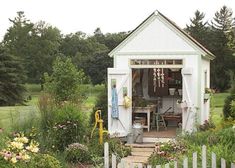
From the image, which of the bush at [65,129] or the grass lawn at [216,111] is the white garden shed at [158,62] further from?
the grass lawn at [216,111]

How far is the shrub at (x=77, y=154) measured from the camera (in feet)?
35.3

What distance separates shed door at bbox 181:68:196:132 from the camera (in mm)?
14367

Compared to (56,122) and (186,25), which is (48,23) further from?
(56,122)

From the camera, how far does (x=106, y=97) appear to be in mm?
16328

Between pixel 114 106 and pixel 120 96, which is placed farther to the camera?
pixel 120 96

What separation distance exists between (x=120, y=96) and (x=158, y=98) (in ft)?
9.46

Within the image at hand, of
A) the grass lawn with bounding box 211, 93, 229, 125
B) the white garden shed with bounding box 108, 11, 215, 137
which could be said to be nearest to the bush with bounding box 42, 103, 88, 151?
the white garden shed with bounding box 108, 11, 215, 137

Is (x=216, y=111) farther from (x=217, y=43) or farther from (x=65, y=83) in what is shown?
(x=217, y=43)

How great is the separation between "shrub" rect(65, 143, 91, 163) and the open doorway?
512 cm

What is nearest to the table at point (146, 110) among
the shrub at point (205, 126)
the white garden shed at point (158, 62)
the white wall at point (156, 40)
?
the white garden shed at point (158, 62)

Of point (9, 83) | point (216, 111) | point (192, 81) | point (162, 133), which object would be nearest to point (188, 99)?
point (192, 81)

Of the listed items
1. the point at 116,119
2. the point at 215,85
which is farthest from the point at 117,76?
the point at 215,85

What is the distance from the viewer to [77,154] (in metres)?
10.8

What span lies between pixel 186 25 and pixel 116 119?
51184mm
